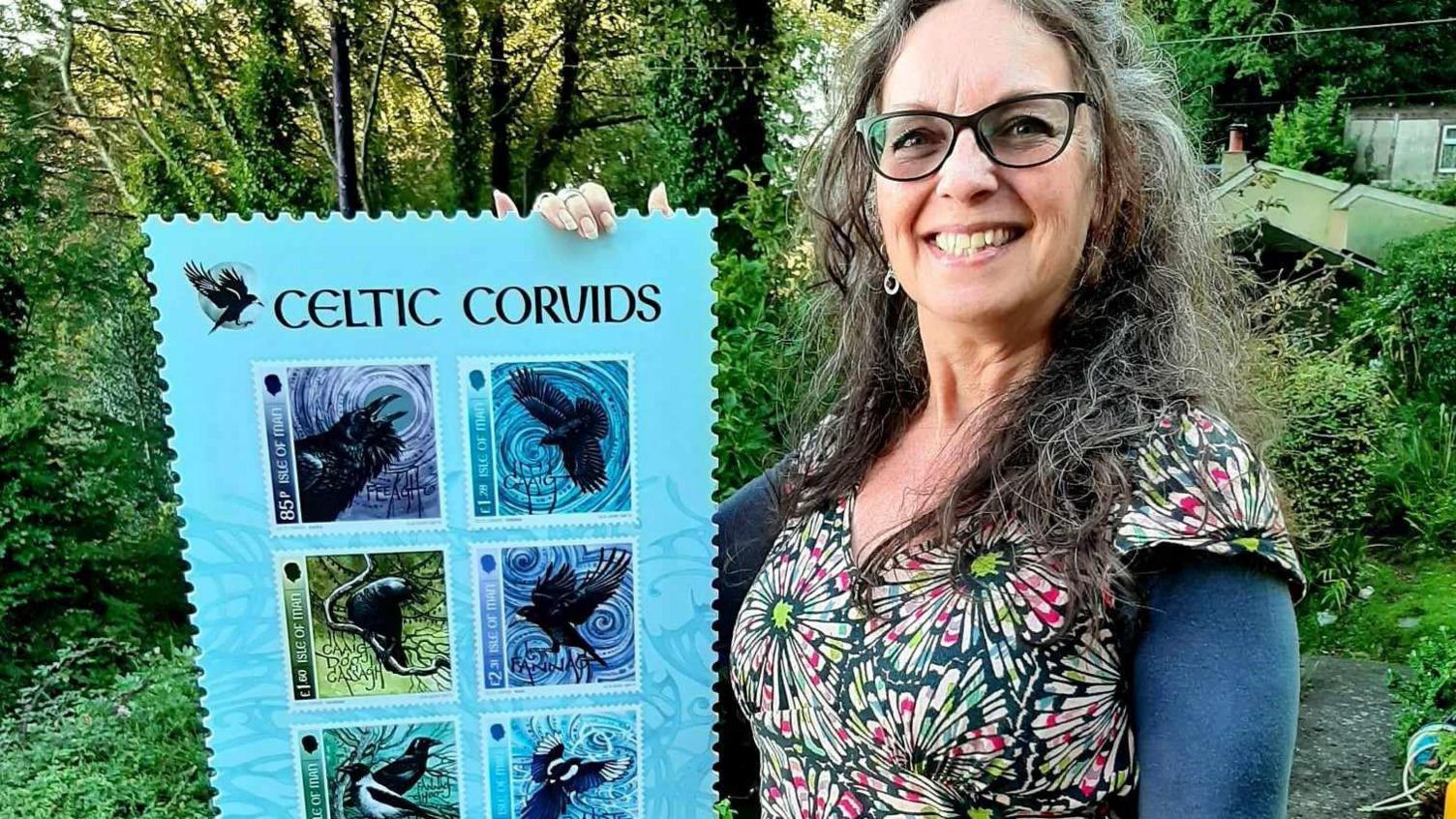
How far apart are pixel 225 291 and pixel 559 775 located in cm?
92

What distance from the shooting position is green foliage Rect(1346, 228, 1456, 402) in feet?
26.3

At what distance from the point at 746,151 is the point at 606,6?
3.68 meters

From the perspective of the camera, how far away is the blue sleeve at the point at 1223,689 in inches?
38.9

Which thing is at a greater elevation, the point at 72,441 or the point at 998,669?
the point at 998,669

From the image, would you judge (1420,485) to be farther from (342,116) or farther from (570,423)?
(342,116)

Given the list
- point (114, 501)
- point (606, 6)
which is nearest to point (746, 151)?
point (606, 6)

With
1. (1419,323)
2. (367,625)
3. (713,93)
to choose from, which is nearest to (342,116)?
(713,93)

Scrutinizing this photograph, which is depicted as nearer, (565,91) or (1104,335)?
(1104,335)

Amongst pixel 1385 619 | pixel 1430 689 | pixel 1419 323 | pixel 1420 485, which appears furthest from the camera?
pixel 1419 323

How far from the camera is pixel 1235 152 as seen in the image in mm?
9672

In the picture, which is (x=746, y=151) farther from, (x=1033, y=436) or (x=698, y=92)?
(x=1033, y=436)

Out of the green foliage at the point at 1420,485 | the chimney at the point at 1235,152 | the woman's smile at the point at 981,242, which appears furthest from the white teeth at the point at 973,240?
the chimney at the point at 1235,152

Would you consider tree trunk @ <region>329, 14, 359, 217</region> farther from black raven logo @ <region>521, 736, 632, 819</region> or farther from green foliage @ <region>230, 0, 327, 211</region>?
black raven logo @ <region>521, 736, 632, 819</region>

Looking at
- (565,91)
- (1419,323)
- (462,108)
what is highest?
(565,91)
